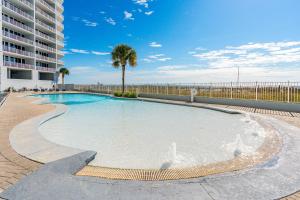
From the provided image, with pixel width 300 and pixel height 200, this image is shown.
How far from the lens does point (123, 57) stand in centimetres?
2870

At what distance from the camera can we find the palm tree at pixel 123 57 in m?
28.7

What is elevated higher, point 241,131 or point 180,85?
point 180,85

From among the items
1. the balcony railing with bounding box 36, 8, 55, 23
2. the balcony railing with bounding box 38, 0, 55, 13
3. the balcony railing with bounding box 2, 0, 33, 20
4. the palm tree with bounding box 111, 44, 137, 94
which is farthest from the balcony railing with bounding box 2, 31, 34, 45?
the palm tree with bounding box 111, 44, 137, 94

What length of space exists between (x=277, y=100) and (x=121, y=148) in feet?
36.3

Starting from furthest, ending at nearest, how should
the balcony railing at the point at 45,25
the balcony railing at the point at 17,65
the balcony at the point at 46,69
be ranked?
the balcony railing at the point at 45,25 < the balcony at the point at 46,69 < the balcony railing at the point at 17,65

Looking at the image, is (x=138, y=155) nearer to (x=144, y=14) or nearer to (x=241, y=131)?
(x=241, y=131)

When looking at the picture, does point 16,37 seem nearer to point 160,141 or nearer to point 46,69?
point 46,69

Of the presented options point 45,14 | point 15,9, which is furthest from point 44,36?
point 15,9

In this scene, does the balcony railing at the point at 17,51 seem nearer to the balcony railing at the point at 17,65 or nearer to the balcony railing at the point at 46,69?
the balcony railing at the point at 17,65

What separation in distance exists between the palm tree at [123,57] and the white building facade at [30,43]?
1930 cm

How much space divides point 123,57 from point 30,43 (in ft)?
79.2

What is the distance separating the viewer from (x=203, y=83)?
17.5 m

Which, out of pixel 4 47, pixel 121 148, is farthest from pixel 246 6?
pixel 4 47

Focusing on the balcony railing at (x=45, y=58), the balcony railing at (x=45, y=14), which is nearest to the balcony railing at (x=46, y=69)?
the balcony railing at (x=45, y=58)
